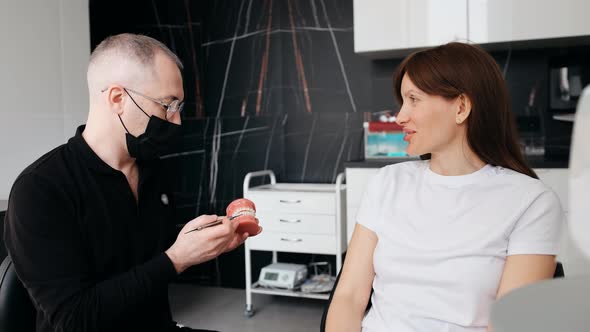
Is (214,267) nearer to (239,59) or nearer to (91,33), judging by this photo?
(239,59)

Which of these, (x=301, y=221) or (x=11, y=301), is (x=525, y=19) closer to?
(x=301, y=221)

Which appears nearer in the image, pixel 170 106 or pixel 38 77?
pixel 170 106

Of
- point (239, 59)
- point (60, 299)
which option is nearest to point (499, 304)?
point (60, 299)

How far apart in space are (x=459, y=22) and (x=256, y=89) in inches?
55.5

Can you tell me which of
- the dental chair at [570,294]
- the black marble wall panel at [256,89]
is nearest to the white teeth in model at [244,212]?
the dental chair at [570,294]

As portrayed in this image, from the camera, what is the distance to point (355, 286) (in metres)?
1.41

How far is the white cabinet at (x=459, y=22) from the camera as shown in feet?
9.14

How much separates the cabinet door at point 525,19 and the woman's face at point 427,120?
1727 mm

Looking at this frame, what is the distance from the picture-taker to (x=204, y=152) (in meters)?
3.90

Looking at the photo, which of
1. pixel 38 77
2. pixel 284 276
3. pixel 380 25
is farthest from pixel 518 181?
pixel 38 77

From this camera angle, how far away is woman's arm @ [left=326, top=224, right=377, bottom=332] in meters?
1.37

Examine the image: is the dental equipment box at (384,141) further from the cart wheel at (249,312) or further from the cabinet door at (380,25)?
the cart wheel at (249,312)

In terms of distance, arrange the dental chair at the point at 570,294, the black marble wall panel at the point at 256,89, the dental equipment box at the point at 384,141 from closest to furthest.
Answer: the dental chair at the point at 570,294 < the dental equipment box at the point at 384,141 < the black marble wall panel at the point at 256,89

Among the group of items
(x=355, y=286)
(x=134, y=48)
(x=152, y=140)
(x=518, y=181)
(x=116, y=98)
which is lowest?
(x=355, y=286)
